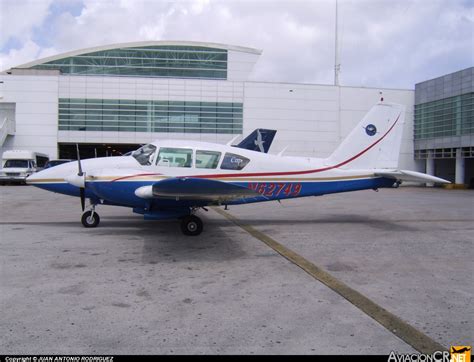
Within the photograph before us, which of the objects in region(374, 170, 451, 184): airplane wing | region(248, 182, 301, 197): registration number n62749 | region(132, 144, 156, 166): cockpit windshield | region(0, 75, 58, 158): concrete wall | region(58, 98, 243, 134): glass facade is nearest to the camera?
region(132, 144, 156, 166): cockpit windshield

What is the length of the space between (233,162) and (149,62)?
4225 cm

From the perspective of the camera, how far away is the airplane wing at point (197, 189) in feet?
20.9

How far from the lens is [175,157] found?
330 inches

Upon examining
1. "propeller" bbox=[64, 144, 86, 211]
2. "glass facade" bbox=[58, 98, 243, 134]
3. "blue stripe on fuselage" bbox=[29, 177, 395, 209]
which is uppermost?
"glass facade" bbox=[58, 98, 243, 134]

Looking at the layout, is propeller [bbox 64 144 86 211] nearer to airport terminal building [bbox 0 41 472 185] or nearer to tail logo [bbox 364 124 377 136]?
tail logo [bbox 364 124 377 136]

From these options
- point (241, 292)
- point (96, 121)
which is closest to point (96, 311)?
point (241, 292)

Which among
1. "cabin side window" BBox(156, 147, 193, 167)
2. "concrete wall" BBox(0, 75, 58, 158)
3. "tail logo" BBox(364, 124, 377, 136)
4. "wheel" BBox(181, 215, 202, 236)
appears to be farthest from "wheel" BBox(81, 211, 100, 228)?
"concrete wall" BBox(0, 75, 58, 158)

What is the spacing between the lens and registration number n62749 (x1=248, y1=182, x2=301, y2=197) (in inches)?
Result: 352

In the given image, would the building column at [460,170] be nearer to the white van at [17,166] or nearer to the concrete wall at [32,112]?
the white van at [17,166]

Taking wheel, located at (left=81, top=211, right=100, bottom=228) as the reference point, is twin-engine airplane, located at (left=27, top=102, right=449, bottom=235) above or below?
above

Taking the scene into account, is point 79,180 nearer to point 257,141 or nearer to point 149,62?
point 257,141

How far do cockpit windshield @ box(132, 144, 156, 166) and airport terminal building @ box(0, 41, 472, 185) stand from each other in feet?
104

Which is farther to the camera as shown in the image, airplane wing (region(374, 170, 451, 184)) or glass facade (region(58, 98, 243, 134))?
glass facade (region(58, 98, 243, 134))

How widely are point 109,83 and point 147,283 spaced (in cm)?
3903
